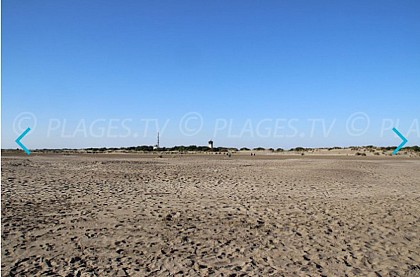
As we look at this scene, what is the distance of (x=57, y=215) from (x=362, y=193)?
12.2 m

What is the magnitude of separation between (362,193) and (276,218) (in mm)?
6755

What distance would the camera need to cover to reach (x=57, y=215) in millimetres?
9375

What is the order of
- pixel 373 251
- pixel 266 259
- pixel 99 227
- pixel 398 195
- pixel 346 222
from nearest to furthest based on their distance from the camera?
pixel 266 259 < pixel 373 251 < pixel 99 227 < pixel 346 222 < pixel 398 195

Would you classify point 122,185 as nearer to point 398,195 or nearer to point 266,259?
point 266,259

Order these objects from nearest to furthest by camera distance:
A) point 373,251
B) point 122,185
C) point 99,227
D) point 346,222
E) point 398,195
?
point 373,251 → point 99,227 → point 346,222 → point 398,195 → point 122,185

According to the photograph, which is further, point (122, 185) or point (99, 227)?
point (122, 185)

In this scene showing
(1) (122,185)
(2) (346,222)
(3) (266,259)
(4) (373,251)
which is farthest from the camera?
(1) (122,185)

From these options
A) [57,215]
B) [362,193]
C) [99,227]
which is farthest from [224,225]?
[362,193]

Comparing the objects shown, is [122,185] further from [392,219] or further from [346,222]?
[392,219]

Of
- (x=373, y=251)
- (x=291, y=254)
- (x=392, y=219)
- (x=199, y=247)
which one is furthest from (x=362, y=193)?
(x=199, y=247)

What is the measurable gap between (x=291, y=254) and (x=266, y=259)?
24.2 inches

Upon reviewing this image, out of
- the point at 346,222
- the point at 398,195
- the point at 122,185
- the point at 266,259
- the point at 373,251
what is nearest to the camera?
the point at 266,259

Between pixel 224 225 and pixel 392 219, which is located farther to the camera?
pixel 392 219

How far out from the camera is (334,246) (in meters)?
7.03
